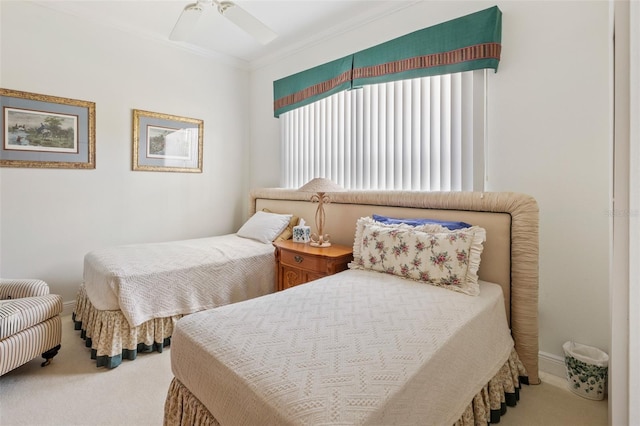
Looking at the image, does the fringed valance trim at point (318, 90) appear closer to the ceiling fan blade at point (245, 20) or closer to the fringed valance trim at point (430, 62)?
the fringed valance trim at point (430, 62)

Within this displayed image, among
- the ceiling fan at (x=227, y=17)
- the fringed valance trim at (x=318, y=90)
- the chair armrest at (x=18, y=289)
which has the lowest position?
the chair armrest at (x=18, y=289)

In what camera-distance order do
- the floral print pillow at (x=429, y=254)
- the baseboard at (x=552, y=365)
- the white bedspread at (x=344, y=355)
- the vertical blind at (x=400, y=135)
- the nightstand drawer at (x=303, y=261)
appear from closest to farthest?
the white bedspread at (x=344, y=355)
the floral print pillow at (x=429, y=254)
the baseboard at (x=552, y=365)
the vertical blind at (x=400, y=135)
the nightstand drawer at (x=303, y=261)

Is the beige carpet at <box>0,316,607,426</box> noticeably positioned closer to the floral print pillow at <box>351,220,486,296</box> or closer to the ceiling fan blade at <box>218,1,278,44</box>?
the floral print pillow at <box>351,220,486,296</box>

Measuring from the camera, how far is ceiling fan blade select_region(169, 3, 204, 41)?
6.73 ft

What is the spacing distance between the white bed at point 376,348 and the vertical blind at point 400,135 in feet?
1.42

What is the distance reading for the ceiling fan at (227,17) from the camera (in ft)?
6.71

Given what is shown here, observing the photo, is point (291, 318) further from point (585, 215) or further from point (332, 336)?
point (585, 215)

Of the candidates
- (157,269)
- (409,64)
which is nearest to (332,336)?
(157,269)

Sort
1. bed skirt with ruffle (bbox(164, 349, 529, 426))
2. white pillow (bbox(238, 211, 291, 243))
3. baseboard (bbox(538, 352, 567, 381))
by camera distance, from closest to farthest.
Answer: bed skirt with ruffle (bbox(164, 349, 529, 426))
baseboard (bbox(538, 352, 567, 381))
white pillow (bbox(238, 211, 291, 243))

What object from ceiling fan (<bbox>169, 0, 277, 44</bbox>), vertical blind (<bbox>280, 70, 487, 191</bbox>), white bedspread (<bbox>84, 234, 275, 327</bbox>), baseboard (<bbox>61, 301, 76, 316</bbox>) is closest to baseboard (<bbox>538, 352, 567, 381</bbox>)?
vertical blind (<bbox>280, 70, 487, 191</bbox>)

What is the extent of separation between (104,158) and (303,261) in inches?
91.9

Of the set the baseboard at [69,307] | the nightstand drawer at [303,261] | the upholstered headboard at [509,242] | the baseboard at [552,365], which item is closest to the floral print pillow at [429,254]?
the upholstered headboard at [509,242]

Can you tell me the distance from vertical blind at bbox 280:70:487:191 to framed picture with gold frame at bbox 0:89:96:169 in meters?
2.13

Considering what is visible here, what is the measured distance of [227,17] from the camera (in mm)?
2152
